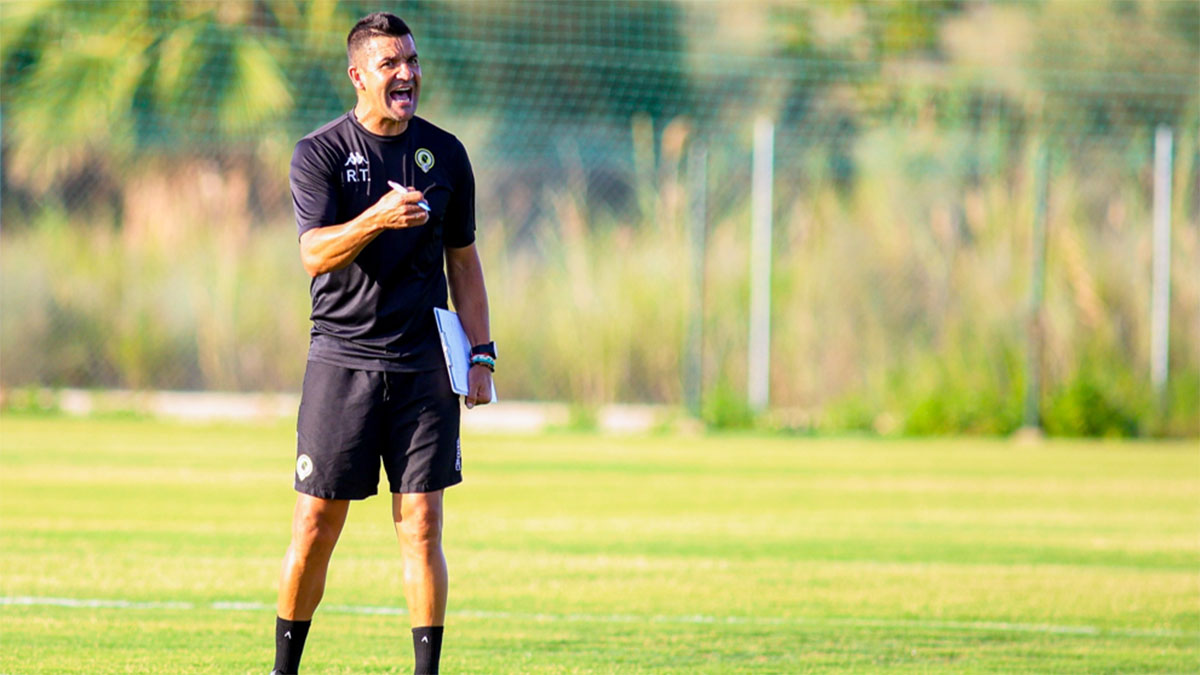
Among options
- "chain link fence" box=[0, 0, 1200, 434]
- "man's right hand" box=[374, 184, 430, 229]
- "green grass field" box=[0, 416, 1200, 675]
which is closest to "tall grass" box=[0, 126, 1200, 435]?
"chain link fence" box=[0, 0, 1200, 434]

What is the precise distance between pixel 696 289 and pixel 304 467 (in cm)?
1479

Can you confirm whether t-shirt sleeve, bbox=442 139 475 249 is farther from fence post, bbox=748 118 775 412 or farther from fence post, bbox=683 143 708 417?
fence post, bbox=748 118 775 412

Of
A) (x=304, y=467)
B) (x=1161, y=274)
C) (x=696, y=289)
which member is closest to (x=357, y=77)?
(x=304, y=467)

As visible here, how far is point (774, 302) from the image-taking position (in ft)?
68.9

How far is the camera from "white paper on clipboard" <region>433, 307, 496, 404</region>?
598cm

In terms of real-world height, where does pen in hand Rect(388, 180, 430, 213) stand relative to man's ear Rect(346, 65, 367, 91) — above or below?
below

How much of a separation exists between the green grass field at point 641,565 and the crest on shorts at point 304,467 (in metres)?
0.90

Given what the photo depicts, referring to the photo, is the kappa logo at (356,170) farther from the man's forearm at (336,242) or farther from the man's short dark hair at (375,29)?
the man's short dark hair at (375,29)

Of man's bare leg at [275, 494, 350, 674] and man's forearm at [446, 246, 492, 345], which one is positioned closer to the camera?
man's bare leg at [275, 494, 350, 674]

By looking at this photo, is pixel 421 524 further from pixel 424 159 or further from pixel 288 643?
pixel 424 159

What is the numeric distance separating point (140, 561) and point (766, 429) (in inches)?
457

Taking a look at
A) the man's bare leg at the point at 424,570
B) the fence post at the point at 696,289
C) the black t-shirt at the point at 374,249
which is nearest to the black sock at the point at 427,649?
the man's bare leg at the point at 424,570

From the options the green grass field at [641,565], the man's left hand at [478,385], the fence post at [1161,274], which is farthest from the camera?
the fence post at [1161,274]

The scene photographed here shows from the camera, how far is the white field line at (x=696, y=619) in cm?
782
